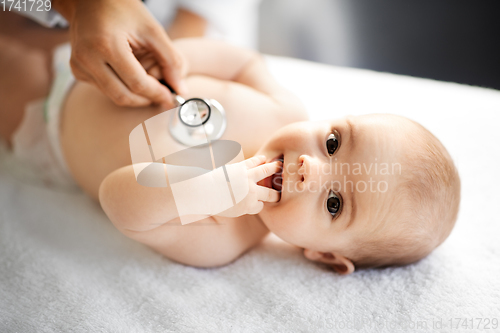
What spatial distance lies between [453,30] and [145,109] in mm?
1114

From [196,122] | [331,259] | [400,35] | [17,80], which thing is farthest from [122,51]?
[400,35]

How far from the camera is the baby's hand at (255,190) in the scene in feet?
2.35

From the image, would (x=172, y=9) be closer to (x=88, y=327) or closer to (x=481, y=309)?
(x=88, y=327)

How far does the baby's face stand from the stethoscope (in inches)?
5.0

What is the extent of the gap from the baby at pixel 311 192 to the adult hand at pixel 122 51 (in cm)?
5

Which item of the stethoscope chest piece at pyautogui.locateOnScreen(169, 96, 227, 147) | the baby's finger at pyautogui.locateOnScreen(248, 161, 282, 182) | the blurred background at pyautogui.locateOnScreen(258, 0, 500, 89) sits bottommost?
the baby's finger at pyautogui.locateOnScreen(248, 161, 282, 182)

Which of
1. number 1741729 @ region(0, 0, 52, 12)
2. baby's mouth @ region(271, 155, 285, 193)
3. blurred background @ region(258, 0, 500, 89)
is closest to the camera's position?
baby's mouth @ region(271, 155, 285, 193)

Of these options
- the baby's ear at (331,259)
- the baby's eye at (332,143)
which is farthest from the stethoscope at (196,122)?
the baby's ear at (331,259)

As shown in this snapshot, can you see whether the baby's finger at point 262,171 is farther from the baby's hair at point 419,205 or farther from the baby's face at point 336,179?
the baby's hair at point 419,205

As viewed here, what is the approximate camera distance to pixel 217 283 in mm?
831

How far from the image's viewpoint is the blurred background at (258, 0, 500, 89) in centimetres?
127

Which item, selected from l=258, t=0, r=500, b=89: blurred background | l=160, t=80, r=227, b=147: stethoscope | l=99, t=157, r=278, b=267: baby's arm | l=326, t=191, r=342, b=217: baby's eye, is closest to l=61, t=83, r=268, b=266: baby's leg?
l=99, t=157, r=278, b=267: baby's arm

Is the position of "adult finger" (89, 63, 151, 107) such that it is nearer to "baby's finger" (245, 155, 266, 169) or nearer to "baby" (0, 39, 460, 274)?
"baby" (0, 39, 460, 274)

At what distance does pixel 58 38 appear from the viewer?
1174 millimetres
